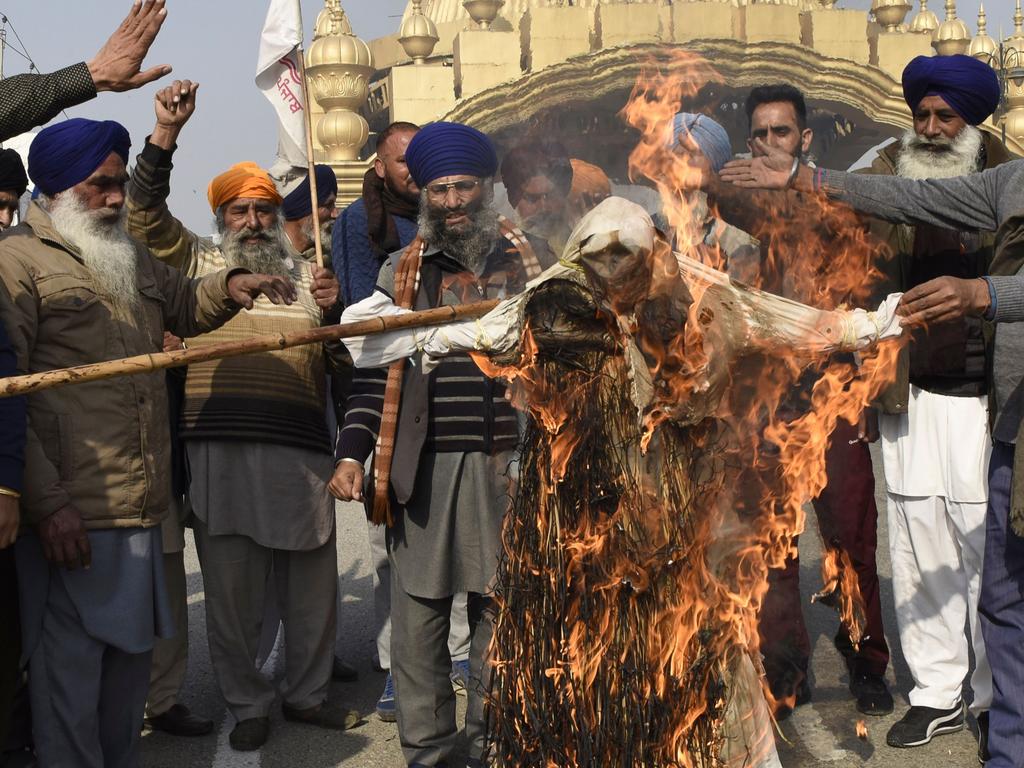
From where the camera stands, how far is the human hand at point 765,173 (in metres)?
4.47

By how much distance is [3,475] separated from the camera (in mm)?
4039

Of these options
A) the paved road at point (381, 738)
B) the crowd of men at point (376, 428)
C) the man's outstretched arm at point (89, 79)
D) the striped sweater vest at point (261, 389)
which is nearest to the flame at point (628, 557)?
the crowd of men at point (376, 428)

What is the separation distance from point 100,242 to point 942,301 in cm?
297

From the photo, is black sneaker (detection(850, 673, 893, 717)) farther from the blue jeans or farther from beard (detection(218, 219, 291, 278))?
beard (detection(218, 219, 291, 278))

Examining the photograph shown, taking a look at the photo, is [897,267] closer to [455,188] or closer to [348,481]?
[455,188]

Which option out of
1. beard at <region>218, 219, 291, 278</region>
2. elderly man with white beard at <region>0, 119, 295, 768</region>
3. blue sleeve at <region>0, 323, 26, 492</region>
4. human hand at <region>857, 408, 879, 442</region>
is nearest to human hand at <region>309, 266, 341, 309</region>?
beard at <region>218, 219, 291, 278</region>

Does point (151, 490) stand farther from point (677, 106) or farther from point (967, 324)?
point (967, 324)

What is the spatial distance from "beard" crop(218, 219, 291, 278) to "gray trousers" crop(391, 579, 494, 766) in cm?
174

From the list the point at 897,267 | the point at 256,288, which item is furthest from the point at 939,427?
the point at 256,288

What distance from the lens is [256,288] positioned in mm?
5012

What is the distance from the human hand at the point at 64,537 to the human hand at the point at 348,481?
92cm

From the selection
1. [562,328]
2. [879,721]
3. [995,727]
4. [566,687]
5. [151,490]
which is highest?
[562,328]

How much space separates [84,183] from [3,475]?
4.03 ft

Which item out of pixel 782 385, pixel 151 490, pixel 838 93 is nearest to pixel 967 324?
pixel 782 385
